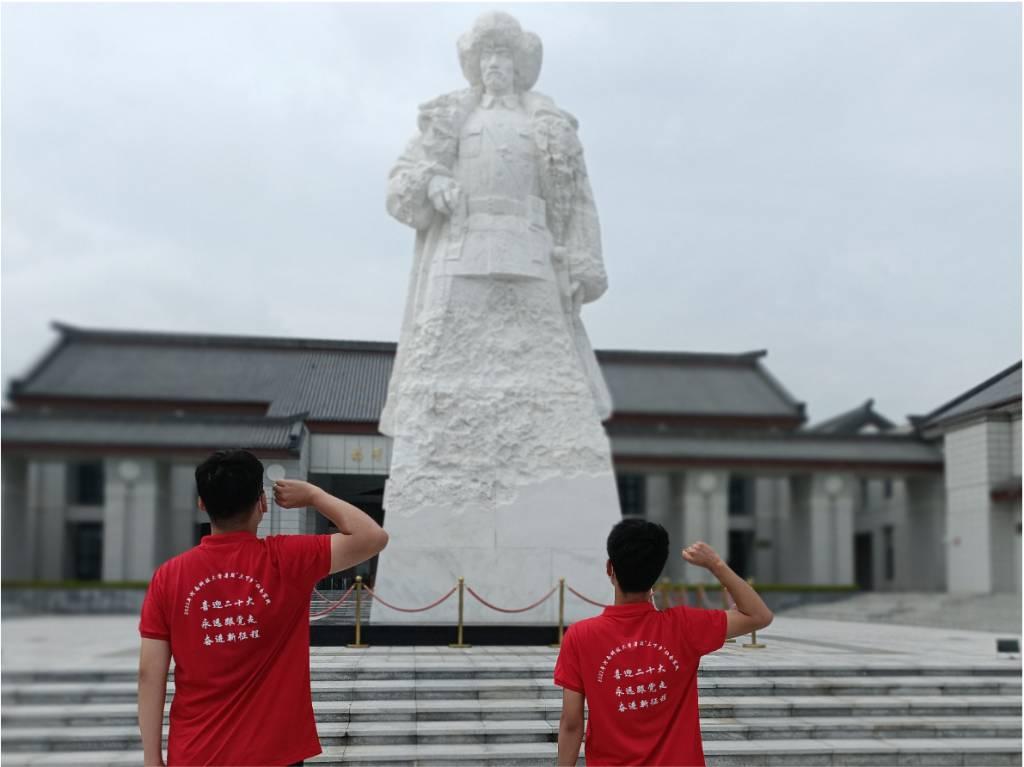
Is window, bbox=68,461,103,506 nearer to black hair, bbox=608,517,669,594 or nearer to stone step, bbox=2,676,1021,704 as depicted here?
stone step, bbox=2,676,1021,704

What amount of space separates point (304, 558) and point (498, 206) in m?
5.96

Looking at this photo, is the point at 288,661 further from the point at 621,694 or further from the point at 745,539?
the point at 745,539

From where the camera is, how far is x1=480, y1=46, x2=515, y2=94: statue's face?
801 centimetres

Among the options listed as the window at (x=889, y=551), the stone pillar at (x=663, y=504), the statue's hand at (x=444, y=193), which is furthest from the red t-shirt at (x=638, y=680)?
the window at (x=889, y=551)

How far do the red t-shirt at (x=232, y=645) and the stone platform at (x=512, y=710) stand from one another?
191 cm

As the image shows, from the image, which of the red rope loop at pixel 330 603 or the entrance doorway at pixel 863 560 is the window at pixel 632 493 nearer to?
the entrance doorway at pixel 863 560

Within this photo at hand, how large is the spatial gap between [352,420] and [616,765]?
163 inches

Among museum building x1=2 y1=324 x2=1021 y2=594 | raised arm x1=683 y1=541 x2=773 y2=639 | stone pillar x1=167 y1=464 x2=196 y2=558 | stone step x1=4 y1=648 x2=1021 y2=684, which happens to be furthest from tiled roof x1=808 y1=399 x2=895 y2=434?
raised arm x1=683 y1=541 x2=773 y2=639

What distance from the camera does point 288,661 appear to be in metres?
2.14

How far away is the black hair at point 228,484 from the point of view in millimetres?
2137

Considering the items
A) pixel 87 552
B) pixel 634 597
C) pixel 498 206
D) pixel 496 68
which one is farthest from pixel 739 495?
pixel 634 597

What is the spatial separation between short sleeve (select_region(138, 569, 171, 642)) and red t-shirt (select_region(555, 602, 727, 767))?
2.68 ft

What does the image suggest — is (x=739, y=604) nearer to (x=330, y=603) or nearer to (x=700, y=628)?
(x=700, y=628)

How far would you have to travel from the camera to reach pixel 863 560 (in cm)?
2344
